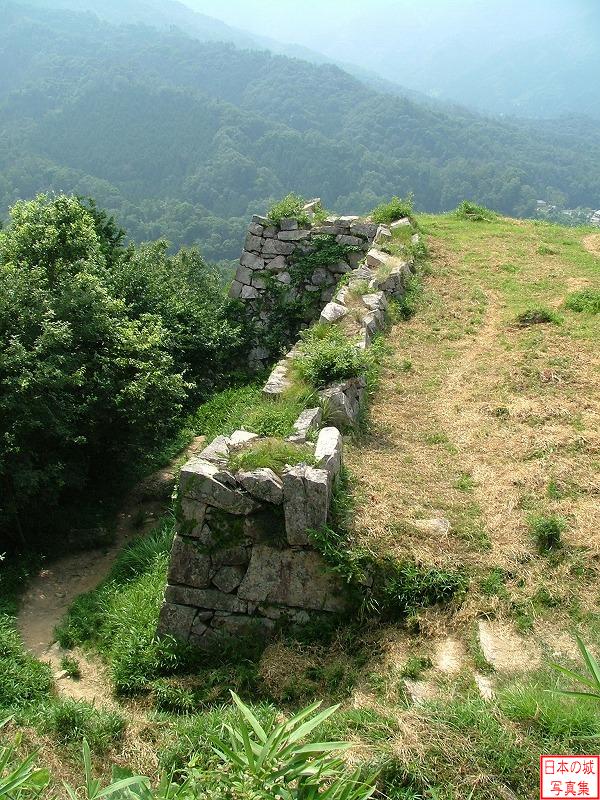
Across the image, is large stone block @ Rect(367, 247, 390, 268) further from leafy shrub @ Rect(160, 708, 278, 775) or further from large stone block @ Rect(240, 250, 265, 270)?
leafy shrub @ Rect(160, 708, 278, 775)

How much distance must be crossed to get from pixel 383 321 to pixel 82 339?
458 cm

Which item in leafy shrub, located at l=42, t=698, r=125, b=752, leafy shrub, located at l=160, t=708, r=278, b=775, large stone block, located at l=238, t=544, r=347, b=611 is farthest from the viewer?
large stone block, located at l=238, t=544, r=347, b=611

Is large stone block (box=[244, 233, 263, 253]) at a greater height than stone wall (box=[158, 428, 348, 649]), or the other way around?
large stone block (box=[244, 233, 263, 253])

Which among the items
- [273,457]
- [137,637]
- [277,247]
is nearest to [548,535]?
[273,457]

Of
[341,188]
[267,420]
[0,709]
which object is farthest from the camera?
[341,188]

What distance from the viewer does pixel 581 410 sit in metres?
7.87

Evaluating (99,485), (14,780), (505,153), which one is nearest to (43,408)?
(99,485)

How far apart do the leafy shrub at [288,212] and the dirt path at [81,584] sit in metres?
5.37

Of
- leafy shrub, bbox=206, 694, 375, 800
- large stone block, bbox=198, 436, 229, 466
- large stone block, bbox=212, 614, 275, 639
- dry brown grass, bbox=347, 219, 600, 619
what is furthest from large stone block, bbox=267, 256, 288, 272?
leafy shrub, bbox=206, 694, 375, 800

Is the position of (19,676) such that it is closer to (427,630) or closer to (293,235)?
(427,630)

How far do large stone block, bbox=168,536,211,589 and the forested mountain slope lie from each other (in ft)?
199

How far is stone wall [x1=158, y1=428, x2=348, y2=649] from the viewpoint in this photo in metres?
5.84

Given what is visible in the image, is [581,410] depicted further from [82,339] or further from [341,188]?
[341,188]

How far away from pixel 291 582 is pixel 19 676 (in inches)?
113
